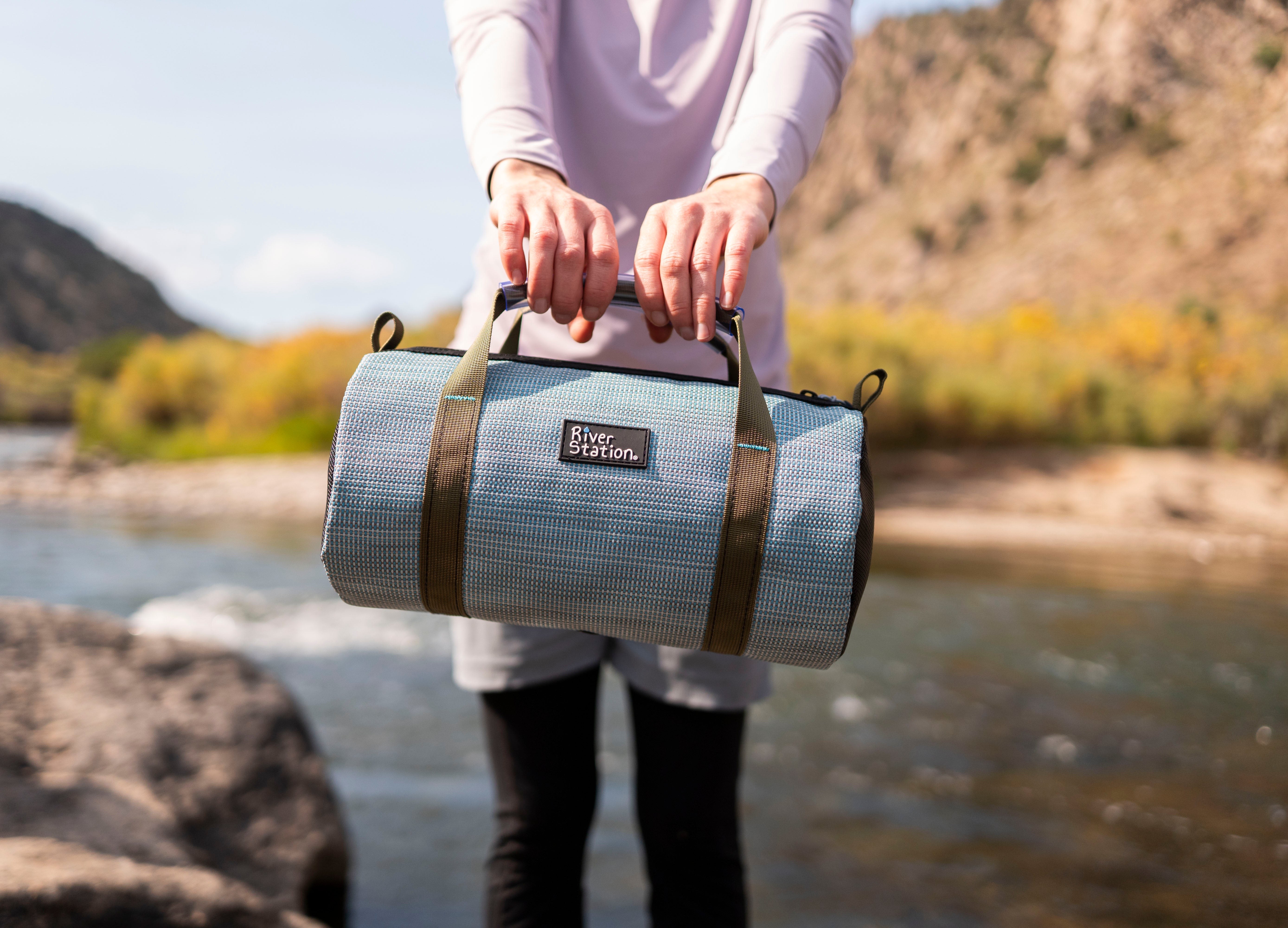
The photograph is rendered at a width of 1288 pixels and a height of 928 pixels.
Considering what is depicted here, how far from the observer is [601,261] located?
2.80 ft

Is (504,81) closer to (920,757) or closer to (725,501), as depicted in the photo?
(725,501)

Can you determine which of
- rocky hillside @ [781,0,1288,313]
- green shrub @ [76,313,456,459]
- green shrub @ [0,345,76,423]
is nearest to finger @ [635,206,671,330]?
rocky hillside @ [781,0,1288,313]

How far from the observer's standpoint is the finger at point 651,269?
34.0 inches

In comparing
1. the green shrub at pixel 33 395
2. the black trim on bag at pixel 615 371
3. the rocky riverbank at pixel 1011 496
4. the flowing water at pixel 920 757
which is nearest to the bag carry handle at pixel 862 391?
the black trim on bag at pixel 615 371

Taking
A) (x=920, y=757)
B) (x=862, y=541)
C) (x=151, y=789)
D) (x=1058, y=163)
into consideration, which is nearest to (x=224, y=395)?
(x=920, y=757)

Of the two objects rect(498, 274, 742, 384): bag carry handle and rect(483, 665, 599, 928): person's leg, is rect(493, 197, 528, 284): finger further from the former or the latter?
rect(483, 665, 599, 928): person's leg

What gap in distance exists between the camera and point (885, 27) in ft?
152

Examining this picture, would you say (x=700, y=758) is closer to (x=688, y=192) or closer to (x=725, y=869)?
(x=725, y=869)

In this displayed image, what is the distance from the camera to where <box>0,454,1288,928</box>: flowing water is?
2.24 m

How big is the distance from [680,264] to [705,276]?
0.10 feet

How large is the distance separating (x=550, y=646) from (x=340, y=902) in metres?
1.36

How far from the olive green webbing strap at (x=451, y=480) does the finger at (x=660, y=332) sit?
0.54 ft

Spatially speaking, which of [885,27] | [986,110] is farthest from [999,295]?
[885,27]

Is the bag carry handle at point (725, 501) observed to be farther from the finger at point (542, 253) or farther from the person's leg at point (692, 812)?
the person's leg at point (692, 812)
